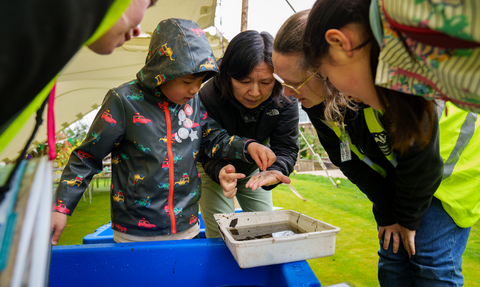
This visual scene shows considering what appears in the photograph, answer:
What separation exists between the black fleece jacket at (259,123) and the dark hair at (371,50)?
0.78 metres

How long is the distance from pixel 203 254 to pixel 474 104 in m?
0.87

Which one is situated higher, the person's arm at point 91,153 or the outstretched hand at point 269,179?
the person's arm at point 91,153

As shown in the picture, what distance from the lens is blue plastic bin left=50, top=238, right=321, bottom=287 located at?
94 centimetres

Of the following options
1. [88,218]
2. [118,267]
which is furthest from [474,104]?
[88,218]

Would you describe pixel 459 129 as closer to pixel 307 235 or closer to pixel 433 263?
pixel 433 263

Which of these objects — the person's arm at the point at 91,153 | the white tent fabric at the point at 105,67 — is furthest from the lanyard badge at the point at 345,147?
the white tent fabric at the point at 105,67

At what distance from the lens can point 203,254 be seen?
3.20 feet

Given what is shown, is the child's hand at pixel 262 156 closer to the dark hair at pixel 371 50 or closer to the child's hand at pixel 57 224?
the dark hair at pixel 371 50

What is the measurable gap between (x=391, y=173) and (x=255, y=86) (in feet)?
2.17

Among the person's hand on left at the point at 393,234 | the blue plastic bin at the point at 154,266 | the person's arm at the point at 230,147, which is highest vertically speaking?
the person's arm at the point at 230,147

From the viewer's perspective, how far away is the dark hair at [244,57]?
1213 mm

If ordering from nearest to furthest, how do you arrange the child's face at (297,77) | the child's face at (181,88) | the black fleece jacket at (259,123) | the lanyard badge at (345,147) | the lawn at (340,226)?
the child's face at (297,77) → the lanyard badge at (345,147) → the child's face at (181,88) → the black fleece jacket at (259,123) → the lawn at (340,226)

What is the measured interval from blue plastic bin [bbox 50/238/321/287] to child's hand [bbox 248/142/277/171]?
0.36 metres

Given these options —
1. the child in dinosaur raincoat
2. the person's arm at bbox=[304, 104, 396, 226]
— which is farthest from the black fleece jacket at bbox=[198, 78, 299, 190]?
the person's arm at bbox=[304, 104, 396, 226]
